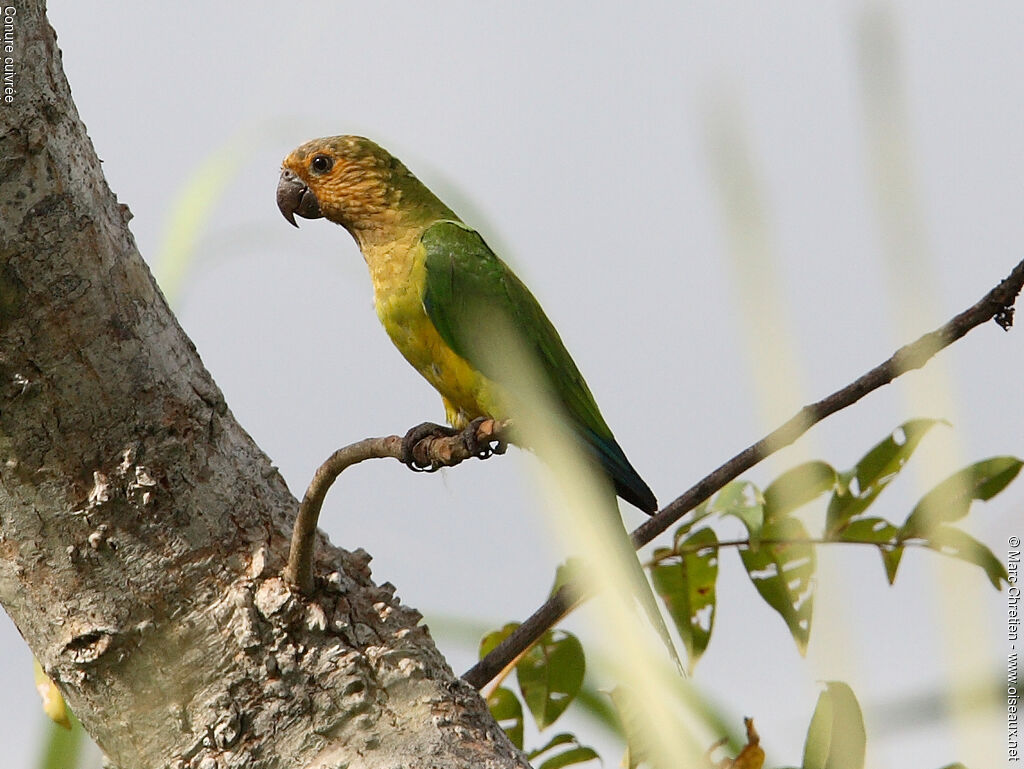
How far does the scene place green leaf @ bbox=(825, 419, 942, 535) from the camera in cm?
192

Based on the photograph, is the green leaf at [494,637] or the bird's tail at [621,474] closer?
the green leaf at [494,637]

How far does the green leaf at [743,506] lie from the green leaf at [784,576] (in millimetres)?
31

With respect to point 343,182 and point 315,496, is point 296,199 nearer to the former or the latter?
point 343,182

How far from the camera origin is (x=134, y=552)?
1.55m

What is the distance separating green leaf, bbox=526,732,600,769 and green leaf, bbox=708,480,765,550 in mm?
463

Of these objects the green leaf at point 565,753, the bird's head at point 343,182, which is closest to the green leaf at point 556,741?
the green leaf at point 565,753

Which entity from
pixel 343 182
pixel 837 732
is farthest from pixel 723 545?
pixel 343 182

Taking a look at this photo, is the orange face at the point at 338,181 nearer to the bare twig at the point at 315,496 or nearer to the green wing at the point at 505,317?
the green wing at the point at 505,317

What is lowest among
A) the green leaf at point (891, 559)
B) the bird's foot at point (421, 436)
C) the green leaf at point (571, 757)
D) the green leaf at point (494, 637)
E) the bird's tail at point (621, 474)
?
the green leaf at point (571, 757)

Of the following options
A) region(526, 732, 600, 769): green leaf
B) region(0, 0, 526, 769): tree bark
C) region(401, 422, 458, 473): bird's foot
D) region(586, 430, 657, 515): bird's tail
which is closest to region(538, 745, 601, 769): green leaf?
region(526, 732, 600, 769): green leaf

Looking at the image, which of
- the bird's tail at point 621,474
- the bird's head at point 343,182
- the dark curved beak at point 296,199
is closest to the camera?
the bird's tail at point 621,474

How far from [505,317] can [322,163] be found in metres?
0.82

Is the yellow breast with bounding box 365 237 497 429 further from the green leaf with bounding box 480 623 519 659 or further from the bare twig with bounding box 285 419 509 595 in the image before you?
the bare twig with bounding box 285 419 509 595

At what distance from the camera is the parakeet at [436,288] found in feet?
8.29
